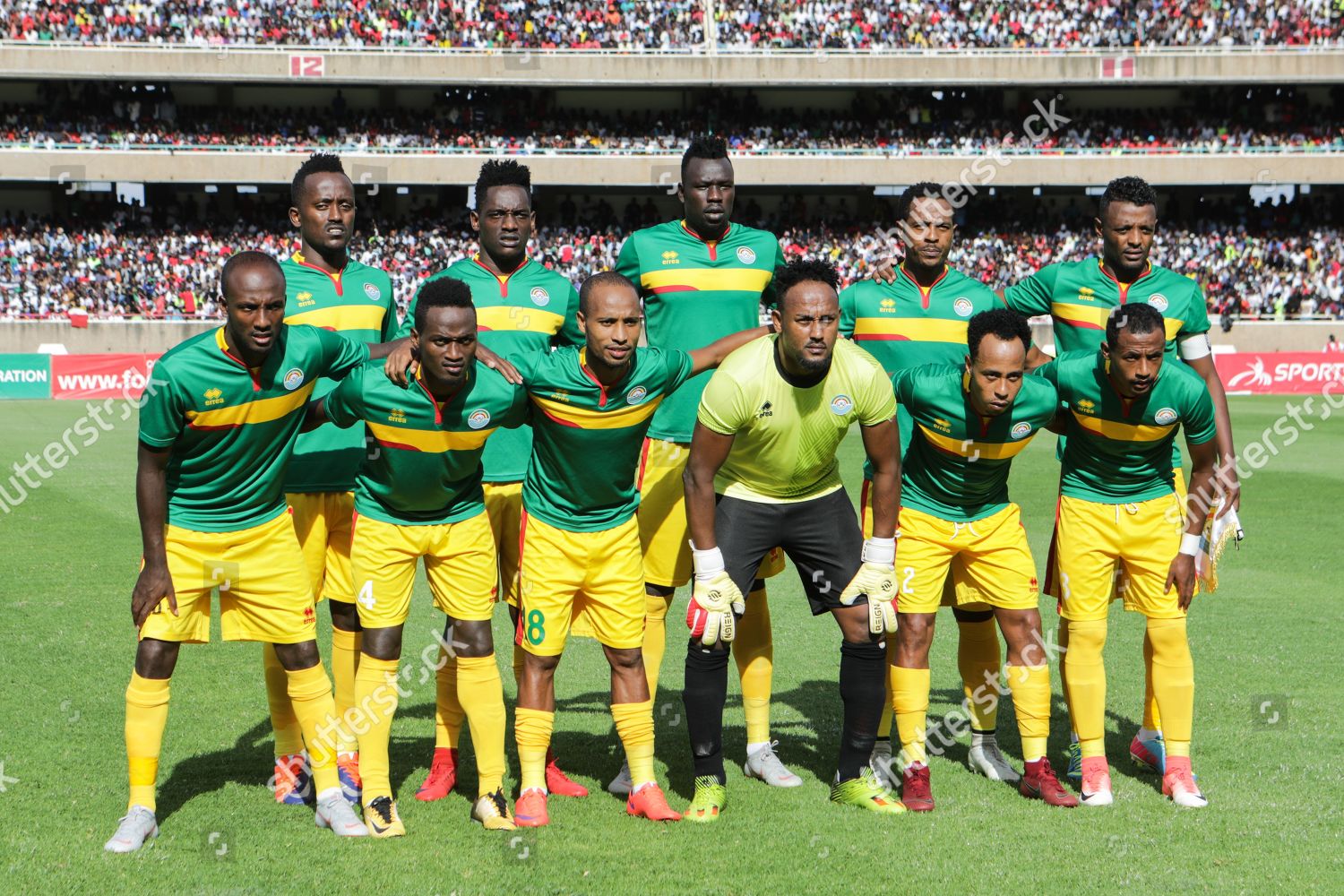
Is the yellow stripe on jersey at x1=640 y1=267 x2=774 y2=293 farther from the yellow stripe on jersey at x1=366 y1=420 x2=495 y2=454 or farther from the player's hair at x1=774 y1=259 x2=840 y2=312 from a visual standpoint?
the yellow stripe on jersey at x1=366 y1=420 x2=495 y2=454

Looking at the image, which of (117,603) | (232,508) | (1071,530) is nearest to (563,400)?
(232,508)

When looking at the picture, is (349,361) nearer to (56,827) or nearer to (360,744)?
(360,744)

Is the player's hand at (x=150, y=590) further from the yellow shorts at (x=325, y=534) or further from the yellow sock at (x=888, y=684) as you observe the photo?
the yellow sock at (x=888, y=684)

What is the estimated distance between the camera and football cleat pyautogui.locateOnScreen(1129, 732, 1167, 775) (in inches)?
260

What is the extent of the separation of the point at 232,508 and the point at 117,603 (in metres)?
5.38

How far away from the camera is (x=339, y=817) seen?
5598 millimetres

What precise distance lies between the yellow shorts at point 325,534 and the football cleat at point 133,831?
1.38 metres

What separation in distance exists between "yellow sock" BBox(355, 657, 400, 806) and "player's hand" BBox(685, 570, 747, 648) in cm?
140

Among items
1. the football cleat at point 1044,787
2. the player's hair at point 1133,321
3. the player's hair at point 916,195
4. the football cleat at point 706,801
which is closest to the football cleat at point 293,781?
the football cleat at point 706,801

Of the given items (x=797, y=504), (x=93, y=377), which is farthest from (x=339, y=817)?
(x=93, y=377)

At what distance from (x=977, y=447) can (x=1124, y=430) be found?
2.36ft

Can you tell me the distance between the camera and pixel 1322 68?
4247cm

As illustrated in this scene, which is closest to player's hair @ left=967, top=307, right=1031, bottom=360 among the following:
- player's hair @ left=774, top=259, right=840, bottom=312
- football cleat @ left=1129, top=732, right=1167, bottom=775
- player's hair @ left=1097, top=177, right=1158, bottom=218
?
player's hair @ left=774, top=259, right=840, bottom=312

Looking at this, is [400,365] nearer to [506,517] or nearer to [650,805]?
[506,517]
